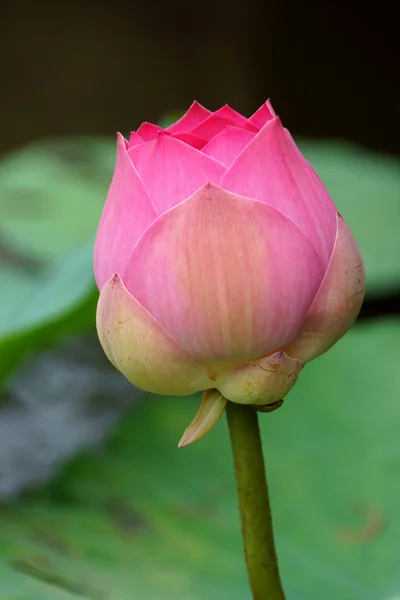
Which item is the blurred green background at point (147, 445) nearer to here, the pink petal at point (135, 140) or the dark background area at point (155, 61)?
the pink petal at point (135, 140)

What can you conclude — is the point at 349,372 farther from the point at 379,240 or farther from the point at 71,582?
the point at 71,582

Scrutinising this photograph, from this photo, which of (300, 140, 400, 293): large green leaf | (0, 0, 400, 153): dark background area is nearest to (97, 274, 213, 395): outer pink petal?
(300, 140, 400, 293): large green leaf

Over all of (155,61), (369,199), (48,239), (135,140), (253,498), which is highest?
(155,61)

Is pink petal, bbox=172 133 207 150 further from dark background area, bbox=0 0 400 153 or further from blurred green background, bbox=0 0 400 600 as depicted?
dark background area, bbox=0 0 400 153

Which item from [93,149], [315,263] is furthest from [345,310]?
[93,149]

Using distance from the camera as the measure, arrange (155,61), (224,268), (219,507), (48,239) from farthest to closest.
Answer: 1. (155,61)
2. (48,239)
3. (219,507)
4. (224,268)

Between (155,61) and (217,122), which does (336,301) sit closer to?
(217,122)

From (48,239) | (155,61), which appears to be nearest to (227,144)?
(48,239)
